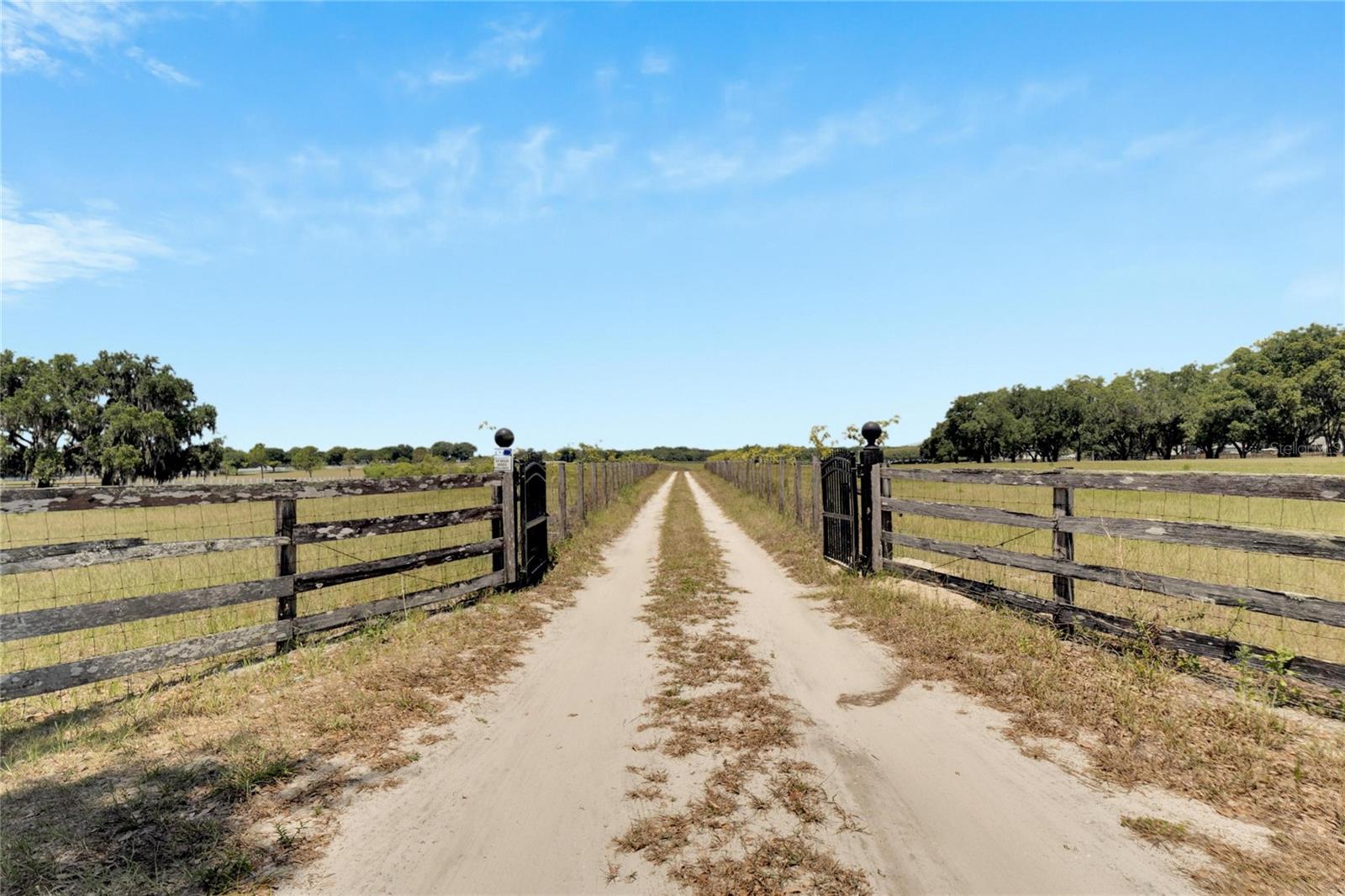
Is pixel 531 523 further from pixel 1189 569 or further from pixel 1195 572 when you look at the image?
pixel 1195 572

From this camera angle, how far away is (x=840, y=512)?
10.3 meters

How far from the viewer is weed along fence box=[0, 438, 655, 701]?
175 inches

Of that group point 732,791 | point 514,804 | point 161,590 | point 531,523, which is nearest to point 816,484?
point 531,523

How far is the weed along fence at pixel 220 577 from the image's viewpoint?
444 cm

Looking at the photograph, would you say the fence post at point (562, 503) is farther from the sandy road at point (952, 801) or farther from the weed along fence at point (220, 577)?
the sandy road at point (952, 801)

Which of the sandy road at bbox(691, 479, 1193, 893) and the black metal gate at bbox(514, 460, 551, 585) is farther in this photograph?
the black metal gate at bbox(514, 460, 551, 585)

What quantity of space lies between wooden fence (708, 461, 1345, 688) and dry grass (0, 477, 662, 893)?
5.28 m

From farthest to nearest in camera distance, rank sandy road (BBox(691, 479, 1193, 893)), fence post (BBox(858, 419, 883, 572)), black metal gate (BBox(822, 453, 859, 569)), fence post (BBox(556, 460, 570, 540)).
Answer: fence post (BBox(556, 460, 570, 540)), black metal gate (BBox(822, 453, 859, 569)), fence post (BBox(858, 419, 883, 572)), sandy road (BBox(691, 479, 1193, 893))

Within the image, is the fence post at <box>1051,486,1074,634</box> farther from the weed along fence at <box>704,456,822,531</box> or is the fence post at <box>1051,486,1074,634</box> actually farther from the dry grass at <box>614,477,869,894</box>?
the weed along fence at <box>704,456,822,531</box>

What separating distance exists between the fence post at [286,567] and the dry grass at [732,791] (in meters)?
3.49

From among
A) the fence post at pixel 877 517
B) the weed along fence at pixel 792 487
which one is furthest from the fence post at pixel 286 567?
the weed along fence at pixel 792 487

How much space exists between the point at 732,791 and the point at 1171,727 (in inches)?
112

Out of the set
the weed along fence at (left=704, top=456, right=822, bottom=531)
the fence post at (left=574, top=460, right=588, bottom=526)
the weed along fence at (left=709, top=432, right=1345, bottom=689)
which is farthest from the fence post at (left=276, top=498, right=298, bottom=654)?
the fence post at (left=574, top=460, right=588, bottom=526)

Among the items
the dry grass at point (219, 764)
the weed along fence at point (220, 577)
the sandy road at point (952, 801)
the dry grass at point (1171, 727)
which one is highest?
the weed along fence at point (220, 577)
